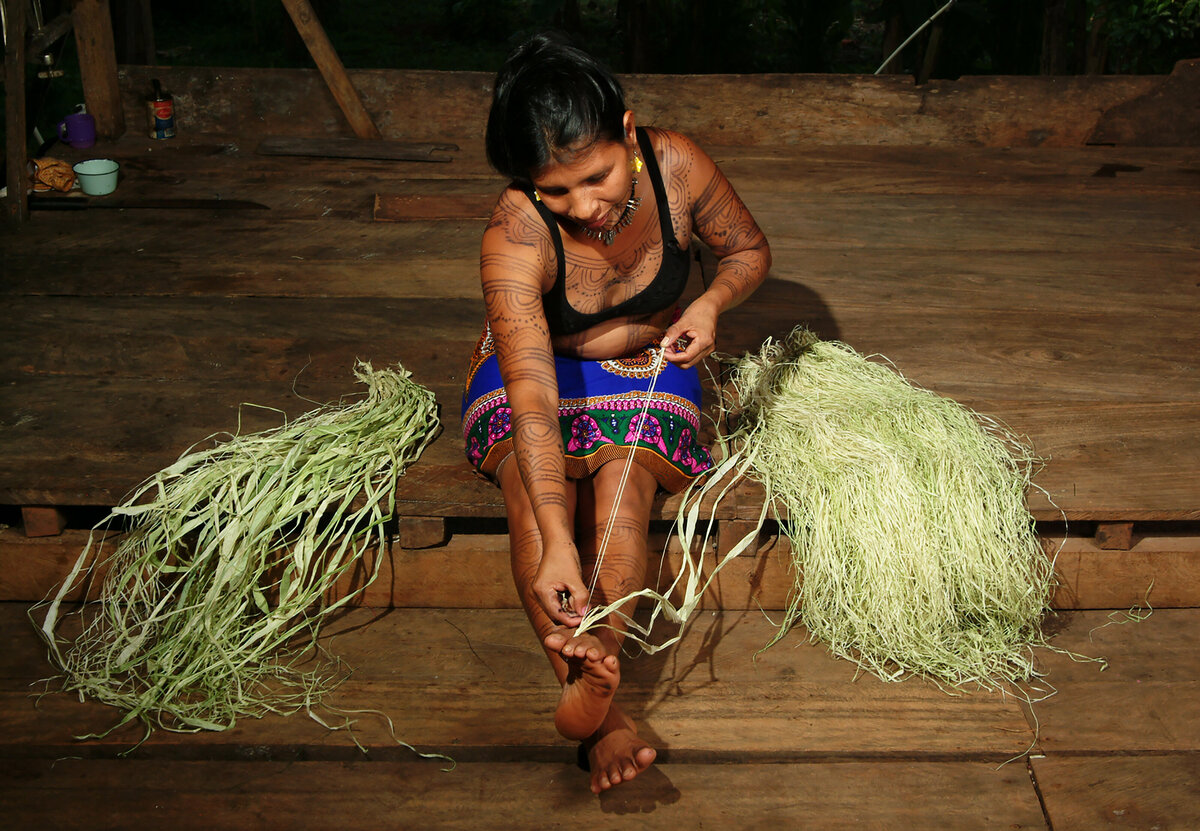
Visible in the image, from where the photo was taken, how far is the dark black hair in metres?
1.98

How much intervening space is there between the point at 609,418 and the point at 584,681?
679 mm

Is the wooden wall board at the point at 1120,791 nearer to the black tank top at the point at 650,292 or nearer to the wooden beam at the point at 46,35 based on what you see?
the black tank top at the point at 650,292

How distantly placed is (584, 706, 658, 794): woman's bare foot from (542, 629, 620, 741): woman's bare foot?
0.21 feet

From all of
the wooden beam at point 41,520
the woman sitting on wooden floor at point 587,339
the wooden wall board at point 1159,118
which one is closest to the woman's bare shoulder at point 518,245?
the woman sitting on wooden floor at point 587,339

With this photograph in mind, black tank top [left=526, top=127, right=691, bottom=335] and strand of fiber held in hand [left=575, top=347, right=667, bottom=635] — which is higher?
black tank top [left=526, top=127, right=691, bottom=335]

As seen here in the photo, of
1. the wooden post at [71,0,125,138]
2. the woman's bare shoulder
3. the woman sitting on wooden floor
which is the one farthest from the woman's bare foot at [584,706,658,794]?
the wooden post at [71,0,125,138]

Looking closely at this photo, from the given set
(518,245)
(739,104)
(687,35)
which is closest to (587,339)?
(518,245)

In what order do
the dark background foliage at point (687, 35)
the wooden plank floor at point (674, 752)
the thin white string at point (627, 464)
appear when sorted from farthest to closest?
the dark background foliage at point (687, 35)
the thin white string at point (627, 464)
the wooden plank floor at point (674, 752)

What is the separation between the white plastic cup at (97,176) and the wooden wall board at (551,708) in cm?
218

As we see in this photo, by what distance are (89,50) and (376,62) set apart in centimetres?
363

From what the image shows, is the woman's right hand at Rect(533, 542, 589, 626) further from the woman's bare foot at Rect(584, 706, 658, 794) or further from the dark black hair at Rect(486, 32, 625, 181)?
the dark black hair at Rect(486, 32, 625, 181)

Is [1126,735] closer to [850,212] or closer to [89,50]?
[850,212]

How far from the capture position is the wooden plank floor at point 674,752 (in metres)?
2.10

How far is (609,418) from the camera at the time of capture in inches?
95.0
